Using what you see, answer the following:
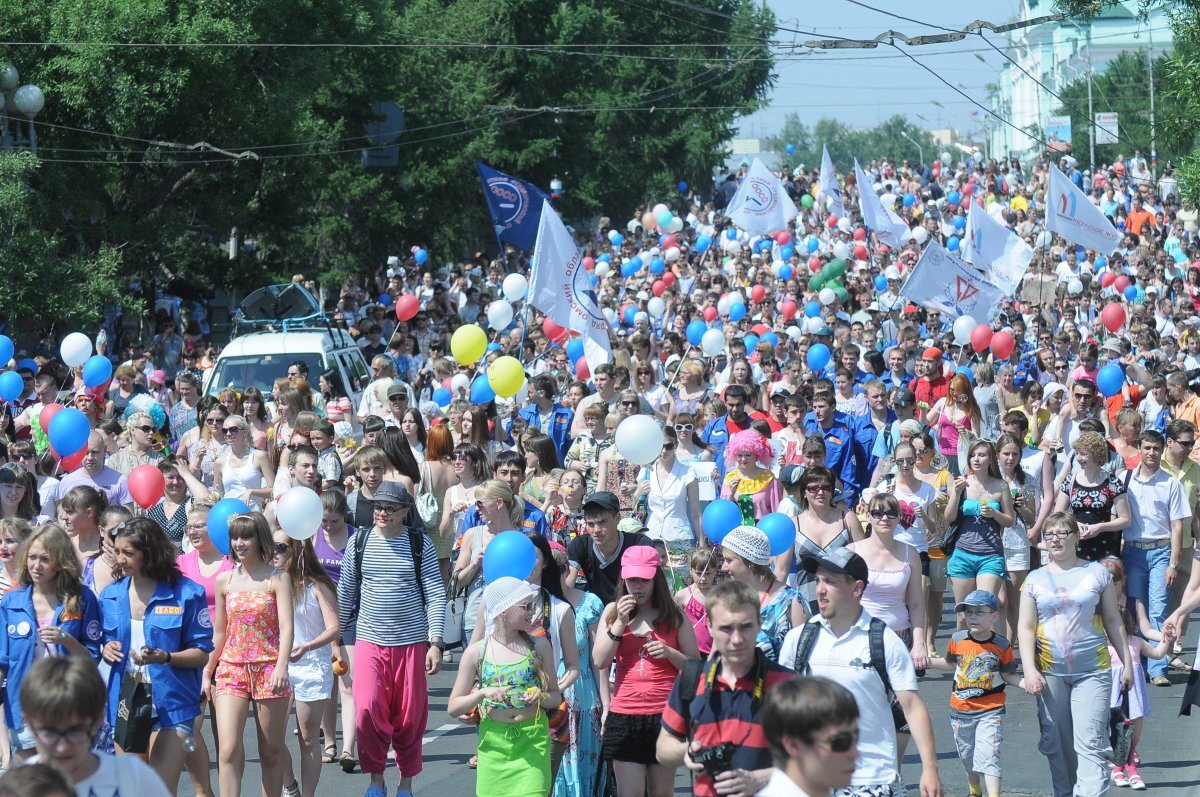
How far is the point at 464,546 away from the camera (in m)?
9.55

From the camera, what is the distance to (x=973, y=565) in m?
10.9

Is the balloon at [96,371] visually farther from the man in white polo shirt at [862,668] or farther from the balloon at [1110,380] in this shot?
the man in white polo shirt at [862,668]

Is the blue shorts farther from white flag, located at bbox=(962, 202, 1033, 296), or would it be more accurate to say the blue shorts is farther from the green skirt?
white flag, located at bbox=(962, 202, 1033, 296)

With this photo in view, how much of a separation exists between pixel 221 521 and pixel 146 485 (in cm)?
207

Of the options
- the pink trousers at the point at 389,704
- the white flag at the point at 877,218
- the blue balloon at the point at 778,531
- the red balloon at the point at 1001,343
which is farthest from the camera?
the white flag at the point at 877,218

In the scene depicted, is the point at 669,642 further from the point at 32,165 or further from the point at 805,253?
the point at 805,253

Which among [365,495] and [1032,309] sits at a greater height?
[365,495]

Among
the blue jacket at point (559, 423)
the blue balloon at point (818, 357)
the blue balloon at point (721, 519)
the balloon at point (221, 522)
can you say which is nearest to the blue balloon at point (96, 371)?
the blue jacket at point (559, 423)

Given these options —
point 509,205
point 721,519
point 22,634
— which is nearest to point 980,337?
point 509,205

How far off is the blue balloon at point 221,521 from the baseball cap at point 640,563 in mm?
2400

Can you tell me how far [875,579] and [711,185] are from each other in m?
59.8

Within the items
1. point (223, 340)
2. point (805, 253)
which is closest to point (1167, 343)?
point (805, 253)

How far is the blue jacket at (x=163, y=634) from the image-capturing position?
23.8ft


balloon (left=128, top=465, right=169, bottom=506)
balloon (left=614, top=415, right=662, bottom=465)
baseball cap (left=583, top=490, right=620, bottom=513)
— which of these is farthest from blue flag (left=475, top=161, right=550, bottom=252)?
baseball cap (left=583, top=490, right=620, bottom=513)
